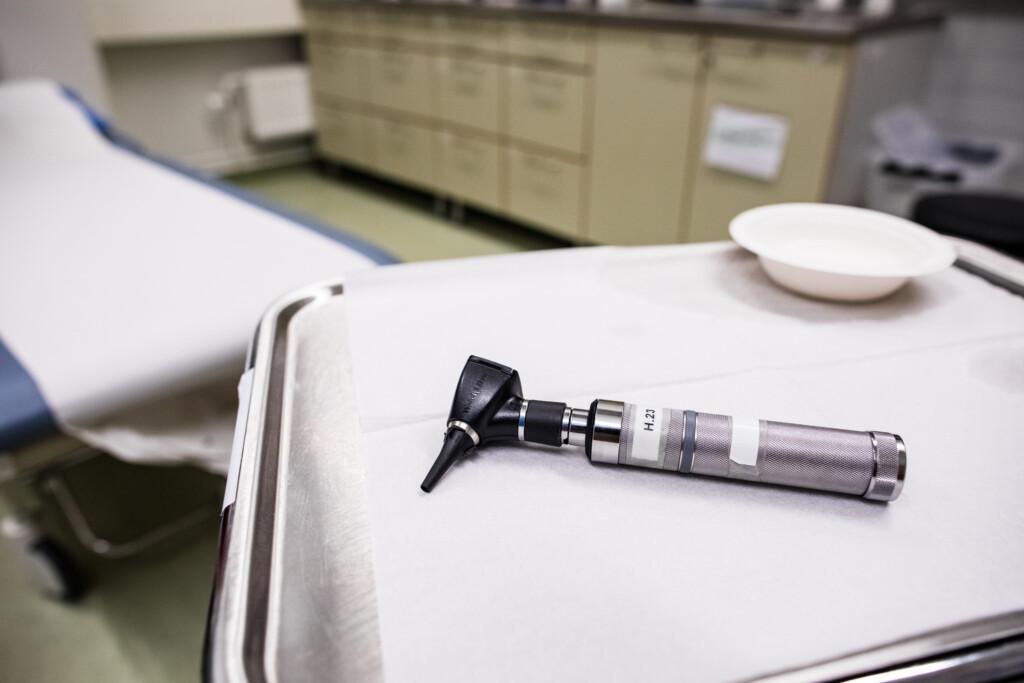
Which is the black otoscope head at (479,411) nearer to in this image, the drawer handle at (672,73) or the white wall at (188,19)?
the drawer handle at (672,73)

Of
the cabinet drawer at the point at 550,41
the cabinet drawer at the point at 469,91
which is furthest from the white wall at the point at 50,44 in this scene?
the cabinet drawer at the point at 550,41

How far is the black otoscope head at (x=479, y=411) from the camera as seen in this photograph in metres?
0.56

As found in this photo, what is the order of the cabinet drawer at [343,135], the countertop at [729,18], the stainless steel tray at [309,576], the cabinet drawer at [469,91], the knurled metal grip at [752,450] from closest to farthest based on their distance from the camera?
the stainless steel tray at [309,576], the knurled metal grip at [752,450], the countertop at [729,18], the cabinet drawer at [469,91], the cabinet drawer at [343,135]

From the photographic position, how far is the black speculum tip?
54 centimetres

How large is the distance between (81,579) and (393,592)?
49.4 inches

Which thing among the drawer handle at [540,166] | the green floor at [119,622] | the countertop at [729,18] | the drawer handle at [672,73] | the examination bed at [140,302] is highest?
the countertop at [729,18]

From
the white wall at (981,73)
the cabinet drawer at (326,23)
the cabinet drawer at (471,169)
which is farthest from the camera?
the cabinet drawer at (326,23)

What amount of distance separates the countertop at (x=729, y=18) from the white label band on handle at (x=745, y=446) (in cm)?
171

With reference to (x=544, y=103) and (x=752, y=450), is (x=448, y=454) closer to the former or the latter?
(x=752, y=450)

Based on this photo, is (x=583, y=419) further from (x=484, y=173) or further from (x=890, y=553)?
(x=484, y=173)

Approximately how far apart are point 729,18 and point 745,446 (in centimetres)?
197

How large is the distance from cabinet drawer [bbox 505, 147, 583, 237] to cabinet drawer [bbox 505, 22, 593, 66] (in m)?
0.38

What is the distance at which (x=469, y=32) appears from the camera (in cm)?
291

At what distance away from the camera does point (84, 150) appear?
87.0 inches
